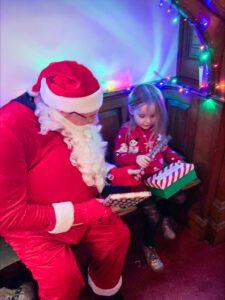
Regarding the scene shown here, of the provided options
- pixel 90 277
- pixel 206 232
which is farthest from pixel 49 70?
pixel 206 232

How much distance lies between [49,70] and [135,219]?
47.0 inches

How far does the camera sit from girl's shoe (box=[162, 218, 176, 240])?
5.49ft

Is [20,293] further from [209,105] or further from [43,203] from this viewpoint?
[209,105]

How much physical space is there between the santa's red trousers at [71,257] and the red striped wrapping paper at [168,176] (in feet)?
0.84

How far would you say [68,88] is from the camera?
3.06ft

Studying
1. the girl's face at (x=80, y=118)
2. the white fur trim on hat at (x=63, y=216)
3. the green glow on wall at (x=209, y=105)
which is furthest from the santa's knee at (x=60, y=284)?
the green glow on wall at (x=209, y=105)

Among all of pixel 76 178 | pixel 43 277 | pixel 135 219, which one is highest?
pixel 76 178

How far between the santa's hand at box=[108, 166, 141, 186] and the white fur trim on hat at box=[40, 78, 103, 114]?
0.42 meters

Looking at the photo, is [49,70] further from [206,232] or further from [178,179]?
[206,232]

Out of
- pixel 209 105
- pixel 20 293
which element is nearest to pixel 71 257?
pixel 20 293

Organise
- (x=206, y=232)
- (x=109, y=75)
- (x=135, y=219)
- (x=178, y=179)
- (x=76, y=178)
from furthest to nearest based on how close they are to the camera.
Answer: (x=135, y=219) → (x=206, y=232) → (x=109, y=75) → (x=178, y=179) → (x=76, y=178)

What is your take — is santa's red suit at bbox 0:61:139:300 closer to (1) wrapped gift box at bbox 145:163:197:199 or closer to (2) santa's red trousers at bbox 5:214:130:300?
(2) santa's red trousers at bbox 5:214:130:300

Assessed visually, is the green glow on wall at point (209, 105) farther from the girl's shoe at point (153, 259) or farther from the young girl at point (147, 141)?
the girl's shoe at point (153, 259)

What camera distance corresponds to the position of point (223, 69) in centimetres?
122
